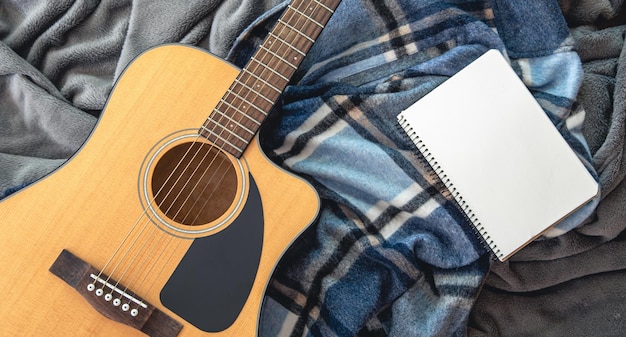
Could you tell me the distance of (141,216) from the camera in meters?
0.82

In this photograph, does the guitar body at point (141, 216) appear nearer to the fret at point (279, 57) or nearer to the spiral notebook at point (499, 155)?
the fret at point (279, 57)

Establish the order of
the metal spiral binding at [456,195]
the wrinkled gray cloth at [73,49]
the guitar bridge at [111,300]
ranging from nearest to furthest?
the guitar bridge at [111,300] < the metal spiral binding at [456,195] < the wrinkled gray cloth at [73,49]

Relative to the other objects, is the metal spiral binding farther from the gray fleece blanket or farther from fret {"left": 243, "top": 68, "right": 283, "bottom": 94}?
fret {"left": 243, "top": 68, "right": 283, "bottom": 94}

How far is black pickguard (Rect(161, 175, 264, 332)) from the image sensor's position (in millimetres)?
805

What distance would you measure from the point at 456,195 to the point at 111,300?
52 centimetres

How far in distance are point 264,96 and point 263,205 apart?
16 centimetres

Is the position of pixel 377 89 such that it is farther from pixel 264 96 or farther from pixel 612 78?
pixel 612 78

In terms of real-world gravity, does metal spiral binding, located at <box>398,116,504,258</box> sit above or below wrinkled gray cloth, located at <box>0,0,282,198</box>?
above

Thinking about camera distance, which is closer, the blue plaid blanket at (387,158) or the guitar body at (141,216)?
the guitar body at (141,216)

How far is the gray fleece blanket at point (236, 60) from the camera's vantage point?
94 centimetres

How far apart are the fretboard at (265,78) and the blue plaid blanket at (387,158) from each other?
103mm

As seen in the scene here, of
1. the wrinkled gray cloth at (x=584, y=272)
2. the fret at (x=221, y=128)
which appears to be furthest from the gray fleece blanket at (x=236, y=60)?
the fret at (x=221, y=128)

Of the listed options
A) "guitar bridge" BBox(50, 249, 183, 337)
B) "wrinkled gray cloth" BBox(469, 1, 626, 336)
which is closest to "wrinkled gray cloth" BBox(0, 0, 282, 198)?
"guitar bridge" BBox(50, 249, 183, 337)

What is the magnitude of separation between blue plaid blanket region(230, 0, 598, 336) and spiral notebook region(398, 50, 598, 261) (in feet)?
0.09
